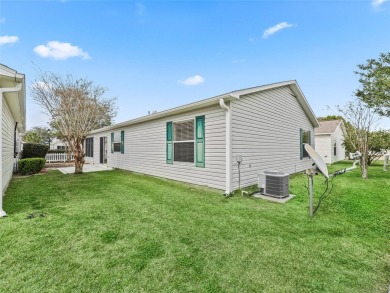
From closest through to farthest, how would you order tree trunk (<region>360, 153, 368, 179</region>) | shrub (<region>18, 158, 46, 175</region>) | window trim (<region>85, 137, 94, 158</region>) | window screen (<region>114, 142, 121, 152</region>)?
tree trunk (<region>360, 153, 368, 179</region>)
shrub (<region>18, 158, 46, 175</region>)
window screen (<region>114, 142, 121, 152</region>)
window trim (<region>85, 137, 94, 158</region>)

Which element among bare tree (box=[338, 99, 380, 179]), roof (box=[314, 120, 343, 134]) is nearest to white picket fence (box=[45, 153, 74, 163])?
bare tree (box=[338, 99, 380, 179])

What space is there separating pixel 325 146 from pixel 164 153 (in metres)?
14.4

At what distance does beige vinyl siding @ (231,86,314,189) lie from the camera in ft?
19.9

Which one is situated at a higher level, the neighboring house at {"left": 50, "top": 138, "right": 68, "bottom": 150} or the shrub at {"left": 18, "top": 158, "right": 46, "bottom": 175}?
the neighboring house at {"left": 50, "top": 138, "right": 68, "bottom": 150}


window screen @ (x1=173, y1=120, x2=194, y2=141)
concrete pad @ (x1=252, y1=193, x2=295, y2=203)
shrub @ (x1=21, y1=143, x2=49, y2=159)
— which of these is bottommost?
concrete pad @ (x1=252, y1=193, x2=295, y2=203)

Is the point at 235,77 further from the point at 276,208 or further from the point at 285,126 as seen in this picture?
the point at 276,208

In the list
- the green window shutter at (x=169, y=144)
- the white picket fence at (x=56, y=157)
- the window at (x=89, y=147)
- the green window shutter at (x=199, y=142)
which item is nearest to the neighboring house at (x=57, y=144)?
the white picket fence at (x=56, y=157)

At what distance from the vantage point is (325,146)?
638 inches

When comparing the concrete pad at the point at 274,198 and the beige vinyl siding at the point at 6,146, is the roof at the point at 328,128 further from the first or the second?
the beige vinyl siding at the point at 6,146

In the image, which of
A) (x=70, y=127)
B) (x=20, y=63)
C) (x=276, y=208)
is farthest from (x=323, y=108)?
(x=20, y=63)

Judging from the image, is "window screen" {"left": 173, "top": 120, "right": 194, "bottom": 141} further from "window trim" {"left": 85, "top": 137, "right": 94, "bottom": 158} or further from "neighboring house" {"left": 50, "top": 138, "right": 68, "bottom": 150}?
"neighboring house" {"left": 50, "top": 138, "right": 68, "bottom": 150}

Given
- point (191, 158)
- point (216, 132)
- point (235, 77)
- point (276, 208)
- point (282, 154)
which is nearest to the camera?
point (276, 208)

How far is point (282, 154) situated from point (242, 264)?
6920mm

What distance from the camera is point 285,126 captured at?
342 inches
